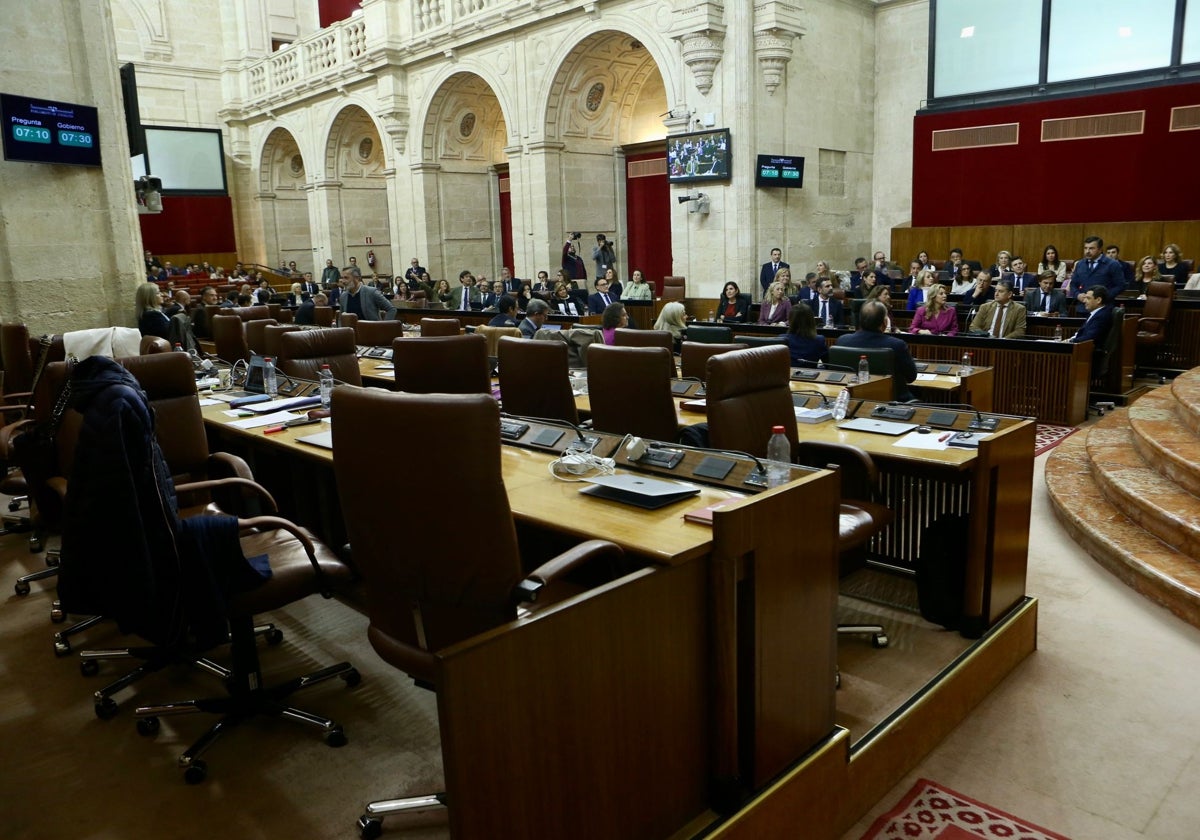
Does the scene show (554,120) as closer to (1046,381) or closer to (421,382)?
(1046,381)

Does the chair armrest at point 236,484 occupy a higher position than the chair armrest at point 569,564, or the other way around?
the chair armrest at point 569,564

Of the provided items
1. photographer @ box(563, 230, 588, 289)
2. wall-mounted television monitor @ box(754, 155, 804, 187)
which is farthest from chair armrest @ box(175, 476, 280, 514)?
photographer @ box(563, 230, 588, 289)

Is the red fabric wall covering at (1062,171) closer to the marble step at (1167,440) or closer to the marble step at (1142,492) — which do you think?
the marble step at (1167,440)

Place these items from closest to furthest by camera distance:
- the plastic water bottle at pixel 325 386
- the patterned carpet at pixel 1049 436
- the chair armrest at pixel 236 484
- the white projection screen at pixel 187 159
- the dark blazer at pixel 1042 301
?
the chair armrest at pixel 236 484, the plastic water bottle at pixel 325 386, the patterned carpet at pixel 1049 436, the dark blazer at pixel 1042 301, the white projection screen at pixel 187 159

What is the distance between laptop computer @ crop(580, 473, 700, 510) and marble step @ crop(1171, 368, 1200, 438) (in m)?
3.57

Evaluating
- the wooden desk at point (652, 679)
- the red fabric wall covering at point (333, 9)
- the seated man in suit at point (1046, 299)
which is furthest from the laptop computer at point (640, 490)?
the red fabric wall covering at point (333, 9)

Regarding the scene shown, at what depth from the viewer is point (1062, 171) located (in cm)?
1184

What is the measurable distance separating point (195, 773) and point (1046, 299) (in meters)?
8.62

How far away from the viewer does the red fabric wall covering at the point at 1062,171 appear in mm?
10938

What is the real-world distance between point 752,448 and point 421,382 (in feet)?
6.74

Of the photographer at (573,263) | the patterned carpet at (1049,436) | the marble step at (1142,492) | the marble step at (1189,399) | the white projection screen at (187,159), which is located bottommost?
the patterned carpet at (1049,436)

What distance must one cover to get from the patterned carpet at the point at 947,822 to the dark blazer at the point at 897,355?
2973 millimetres

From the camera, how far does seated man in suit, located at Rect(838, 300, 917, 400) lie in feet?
16.4

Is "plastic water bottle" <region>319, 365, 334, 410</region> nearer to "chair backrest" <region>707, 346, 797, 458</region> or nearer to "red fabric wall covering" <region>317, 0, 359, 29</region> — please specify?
"chair backrest" <region>707, 346, 797, 458</region>
